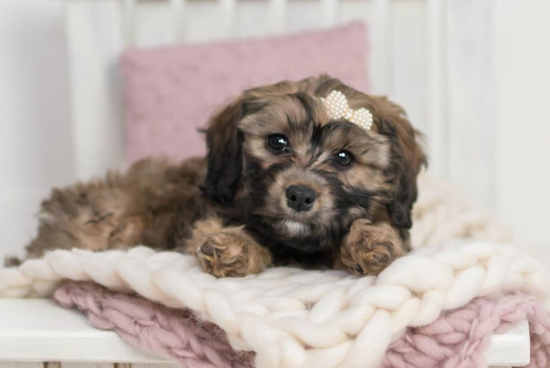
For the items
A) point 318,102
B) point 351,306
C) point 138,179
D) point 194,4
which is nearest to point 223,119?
point 318,102

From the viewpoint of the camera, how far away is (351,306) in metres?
1.33

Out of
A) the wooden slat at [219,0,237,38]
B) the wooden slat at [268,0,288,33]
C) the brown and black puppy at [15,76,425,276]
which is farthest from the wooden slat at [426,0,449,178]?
the brown and black puppy at [15,76,425,276]

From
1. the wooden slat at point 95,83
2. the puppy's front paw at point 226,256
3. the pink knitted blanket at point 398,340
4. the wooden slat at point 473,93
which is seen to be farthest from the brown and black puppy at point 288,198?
the wooden slat at point 473,93

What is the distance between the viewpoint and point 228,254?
1.64m

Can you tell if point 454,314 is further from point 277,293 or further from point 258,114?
point 258,114

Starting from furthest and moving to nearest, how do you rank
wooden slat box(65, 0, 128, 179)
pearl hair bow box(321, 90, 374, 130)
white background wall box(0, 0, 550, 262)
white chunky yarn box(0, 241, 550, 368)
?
1. white background wall box(0, 0, 550, 262)
2. wooden slat box(65, 0, 128, 179)
3. pearl hair bow box(321, 90, 374, 130)
4. white chunky yarn box(0, 241, 550, 368)

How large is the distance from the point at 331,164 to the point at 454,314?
540 millimetres

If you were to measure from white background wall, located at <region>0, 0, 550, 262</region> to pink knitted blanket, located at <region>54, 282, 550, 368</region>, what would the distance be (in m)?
2.08

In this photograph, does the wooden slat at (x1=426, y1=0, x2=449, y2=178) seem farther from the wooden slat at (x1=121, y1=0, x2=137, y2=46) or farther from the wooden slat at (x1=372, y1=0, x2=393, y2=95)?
the wooden slat at (x1=121, y1=0, x2=137, y2=46)

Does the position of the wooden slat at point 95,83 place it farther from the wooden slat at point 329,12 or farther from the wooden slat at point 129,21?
the wooden slat at point 329,12

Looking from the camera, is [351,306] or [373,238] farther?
[373,238]

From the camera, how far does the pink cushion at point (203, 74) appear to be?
9.80 ft

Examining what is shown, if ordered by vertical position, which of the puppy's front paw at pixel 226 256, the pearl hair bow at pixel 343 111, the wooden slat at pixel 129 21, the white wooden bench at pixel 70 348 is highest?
the wooden slat at pixel 129 21

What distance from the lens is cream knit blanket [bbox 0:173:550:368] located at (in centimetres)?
125
